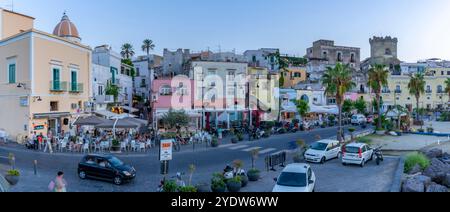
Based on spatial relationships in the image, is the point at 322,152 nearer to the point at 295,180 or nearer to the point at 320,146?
the point at 320,146

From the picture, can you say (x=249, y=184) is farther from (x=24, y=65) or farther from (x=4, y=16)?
(x=4, y=16)

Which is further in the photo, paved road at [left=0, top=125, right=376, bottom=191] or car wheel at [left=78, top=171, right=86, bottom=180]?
car wheel at [left=78, top=171, right=86, bottom=180]

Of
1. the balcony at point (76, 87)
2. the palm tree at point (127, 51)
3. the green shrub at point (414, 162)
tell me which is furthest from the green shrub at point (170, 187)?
the palm tree at point (127, 51)

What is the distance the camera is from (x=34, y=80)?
2717cm

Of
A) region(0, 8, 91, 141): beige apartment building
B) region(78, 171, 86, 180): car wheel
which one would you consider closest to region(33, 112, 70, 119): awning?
region(0, 8, 91, 141): beige apartment building

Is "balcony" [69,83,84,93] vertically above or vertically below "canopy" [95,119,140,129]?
above

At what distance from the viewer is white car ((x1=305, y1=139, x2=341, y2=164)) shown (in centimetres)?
2270

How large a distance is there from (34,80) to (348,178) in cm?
2360

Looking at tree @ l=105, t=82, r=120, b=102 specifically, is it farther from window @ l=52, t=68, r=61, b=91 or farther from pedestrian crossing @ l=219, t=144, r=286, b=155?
pedestrian crossing @ l=219, t=144, r=286, b=155

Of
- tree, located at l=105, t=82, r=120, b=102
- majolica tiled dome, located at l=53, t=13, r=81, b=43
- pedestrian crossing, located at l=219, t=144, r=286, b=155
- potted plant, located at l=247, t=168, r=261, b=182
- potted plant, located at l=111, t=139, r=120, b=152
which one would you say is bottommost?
pedestrian crossing, located at l=219, t=144, r=286, b=155

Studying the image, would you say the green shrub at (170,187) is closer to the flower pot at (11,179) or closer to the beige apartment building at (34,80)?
the flower pot at (11,179)

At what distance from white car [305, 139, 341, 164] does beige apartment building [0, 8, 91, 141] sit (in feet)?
67.1

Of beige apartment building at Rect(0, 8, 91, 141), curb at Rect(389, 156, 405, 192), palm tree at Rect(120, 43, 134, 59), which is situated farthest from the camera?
palm tree at Rect(120, 43, 134, 59)

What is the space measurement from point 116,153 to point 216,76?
2266cm
